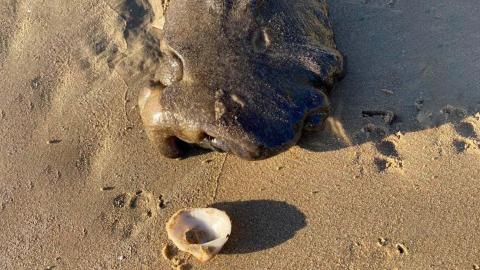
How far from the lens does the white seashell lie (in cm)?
362

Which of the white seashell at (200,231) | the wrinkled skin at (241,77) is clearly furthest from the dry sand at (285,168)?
the wrinkled skin at (241,77)

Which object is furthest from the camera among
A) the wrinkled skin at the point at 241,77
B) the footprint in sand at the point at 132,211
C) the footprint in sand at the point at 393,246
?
the footprint in sand at the point at 132,211

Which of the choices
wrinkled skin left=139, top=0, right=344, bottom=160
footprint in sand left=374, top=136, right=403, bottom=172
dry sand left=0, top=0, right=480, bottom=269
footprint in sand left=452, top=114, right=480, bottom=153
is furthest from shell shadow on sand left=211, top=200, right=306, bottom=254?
footprint in sand left=452, top=114, right=480, bottom=153

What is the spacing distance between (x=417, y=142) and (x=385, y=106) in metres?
0.36

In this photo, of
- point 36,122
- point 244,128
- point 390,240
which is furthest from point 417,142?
point 36,122

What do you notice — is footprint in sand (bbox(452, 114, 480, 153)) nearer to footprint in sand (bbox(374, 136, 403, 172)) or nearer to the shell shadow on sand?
footprint in sand (bbox(374, 136, 403, 172))

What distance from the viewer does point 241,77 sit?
3.39 m

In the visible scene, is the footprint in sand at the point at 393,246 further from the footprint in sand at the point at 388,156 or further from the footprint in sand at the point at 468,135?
the footprint in sand at the point at 468,135

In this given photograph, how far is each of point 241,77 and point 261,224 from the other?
42.7 inches

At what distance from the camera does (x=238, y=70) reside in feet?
11.1

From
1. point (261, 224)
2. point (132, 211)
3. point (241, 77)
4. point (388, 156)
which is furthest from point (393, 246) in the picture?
point (132, 211)

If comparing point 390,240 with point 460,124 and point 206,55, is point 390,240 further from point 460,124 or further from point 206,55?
point 206,55

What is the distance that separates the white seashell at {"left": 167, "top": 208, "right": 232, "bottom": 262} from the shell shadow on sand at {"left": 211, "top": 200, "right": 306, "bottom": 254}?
102 millimetres

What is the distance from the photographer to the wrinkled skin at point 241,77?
3.38 m
